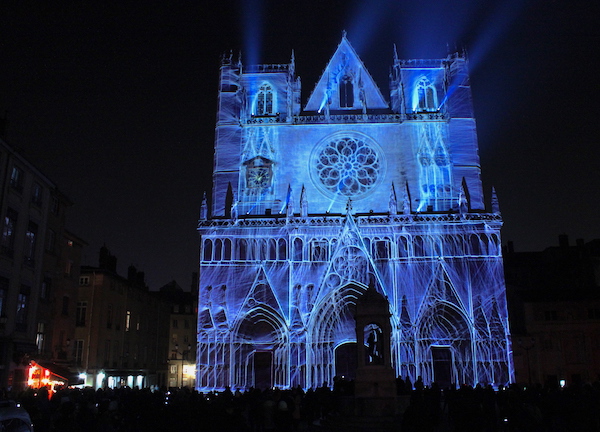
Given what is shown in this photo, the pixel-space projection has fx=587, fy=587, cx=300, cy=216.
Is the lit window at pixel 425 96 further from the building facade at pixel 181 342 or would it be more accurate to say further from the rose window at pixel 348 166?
the building facade at pixel 181 342

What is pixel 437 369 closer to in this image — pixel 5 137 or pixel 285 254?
pixel 285 254

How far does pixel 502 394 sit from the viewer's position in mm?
15180

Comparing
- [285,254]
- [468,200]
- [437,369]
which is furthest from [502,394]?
[468,200]

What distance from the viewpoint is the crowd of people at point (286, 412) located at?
9.73 meters

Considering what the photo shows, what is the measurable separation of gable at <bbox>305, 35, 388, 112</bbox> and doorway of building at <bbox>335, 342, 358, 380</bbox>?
15.7 metres

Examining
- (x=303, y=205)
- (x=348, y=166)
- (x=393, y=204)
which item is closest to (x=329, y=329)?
(x=303, y=205)

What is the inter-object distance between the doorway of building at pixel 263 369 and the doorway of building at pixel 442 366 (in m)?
8.79

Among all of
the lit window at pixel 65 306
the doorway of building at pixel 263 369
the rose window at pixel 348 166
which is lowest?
the doorway of building at pixel 263 369

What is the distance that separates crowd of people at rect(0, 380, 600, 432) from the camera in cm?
973

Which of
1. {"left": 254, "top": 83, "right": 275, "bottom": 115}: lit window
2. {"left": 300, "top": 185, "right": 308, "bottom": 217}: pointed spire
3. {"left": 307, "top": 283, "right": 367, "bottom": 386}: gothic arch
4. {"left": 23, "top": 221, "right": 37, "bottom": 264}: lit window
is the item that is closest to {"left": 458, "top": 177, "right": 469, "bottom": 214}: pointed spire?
{"left": 307, "top": 283, "right": 367, "bottom": 386}: gothic arch

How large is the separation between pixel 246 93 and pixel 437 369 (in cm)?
2079

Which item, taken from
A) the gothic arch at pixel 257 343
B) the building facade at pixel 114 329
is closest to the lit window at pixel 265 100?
the gothic arch at pixel 257 343

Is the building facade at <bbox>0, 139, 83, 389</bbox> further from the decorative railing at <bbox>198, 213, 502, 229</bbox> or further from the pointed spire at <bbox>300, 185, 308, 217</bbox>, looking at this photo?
Answer: the pointed spire at <bbox>300, 185, 308, 217</bbox>

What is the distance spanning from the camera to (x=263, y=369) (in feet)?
106
